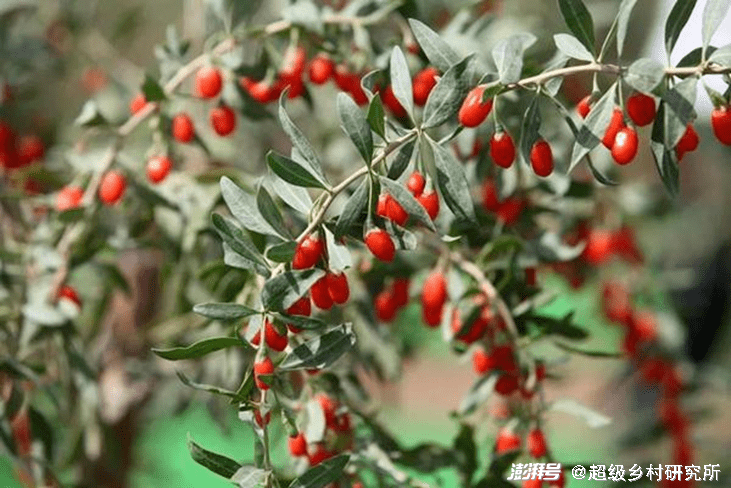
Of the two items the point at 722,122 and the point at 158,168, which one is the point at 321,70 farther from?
the point at 722,122

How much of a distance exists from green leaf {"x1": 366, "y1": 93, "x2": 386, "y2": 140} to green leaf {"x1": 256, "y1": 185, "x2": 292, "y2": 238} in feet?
0.31

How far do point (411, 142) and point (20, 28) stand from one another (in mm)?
1023

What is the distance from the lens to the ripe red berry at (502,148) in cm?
79

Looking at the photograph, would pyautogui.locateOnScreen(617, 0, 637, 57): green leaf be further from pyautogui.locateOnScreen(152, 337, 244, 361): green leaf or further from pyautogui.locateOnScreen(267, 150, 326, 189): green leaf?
pyautogui.locateOnScreen(152, 337, 244, 361): green leaf

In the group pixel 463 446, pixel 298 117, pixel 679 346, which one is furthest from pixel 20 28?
pixel 679 346

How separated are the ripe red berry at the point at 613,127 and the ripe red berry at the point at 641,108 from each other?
0.5 inches

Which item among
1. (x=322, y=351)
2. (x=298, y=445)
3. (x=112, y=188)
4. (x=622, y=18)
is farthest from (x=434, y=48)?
(x=112, y=188)

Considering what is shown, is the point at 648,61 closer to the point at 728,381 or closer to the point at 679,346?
the point at 679,346

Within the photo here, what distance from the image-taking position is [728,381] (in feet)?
6.02

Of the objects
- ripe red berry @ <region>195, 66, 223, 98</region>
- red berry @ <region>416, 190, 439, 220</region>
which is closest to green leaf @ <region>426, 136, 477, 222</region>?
red berry @ <region>416, 190, 439, 220</region>

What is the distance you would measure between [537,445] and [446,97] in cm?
37

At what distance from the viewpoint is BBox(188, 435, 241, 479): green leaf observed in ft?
2.57

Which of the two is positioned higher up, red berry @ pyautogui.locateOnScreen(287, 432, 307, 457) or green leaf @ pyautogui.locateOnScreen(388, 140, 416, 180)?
green leaf @ pyautogui.locateOnScreen(388, 140, 416, 180)

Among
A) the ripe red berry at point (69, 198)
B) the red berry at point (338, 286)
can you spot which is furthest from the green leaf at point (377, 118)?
the ripe red berry at point (69, 198)
